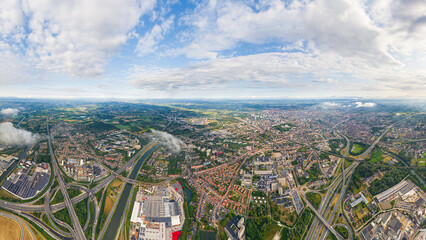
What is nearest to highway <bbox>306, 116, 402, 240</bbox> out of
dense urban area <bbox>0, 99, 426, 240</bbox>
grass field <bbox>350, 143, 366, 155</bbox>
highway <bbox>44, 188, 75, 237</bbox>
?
dense urban area <bbox>0, 99, 426, 240</bbox>

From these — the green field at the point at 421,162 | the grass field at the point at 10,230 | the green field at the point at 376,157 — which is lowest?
the grass field at the point at 10,230

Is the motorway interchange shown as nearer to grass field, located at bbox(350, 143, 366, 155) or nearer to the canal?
the canal

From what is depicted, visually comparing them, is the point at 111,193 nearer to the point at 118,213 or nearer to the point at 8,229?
the point at 118,213

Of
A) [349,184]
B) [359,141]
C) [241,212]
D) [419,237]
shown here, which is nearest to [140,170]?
[241,212]

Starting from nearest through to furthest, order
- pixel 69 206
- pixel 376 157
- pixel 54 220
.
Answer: pixel 54 220
pixel 69 206
pixel 376 157

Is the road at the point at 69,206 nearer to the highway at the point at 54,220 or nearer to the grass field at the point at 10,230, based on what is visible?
the highway at the point at 54,220

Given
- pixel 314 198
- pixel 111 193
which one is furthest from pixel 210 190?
pixel 314 198

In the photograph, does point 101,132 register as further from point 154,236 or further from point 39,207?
point 154,236

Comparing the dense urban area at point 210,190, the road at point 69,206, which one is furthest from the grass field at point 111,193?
the road at point 69,206

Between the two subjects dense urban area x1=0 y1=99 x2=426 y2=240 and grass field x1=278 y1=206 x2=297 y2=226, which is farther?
grass field x1=278 y1=206 x2=297 y2=226

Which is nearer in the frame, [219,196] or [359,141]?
[219,196]

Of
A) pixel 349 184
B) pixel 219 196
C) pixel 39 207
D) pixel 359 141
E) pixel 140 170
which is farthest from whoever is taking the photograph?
pixel 359 141
